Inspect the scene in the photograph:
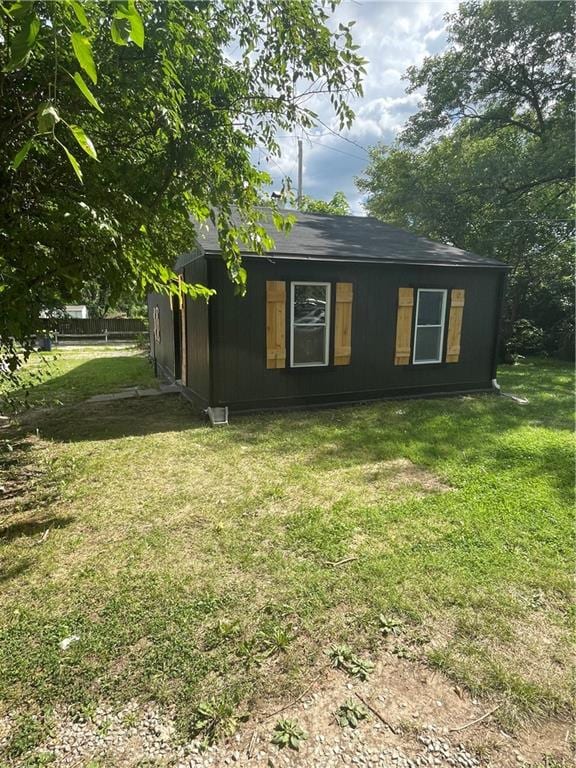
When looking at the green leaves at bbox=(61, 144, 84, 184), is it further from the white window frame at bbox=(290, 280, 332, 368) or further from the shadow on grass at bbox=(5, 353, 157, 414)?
the shadow on grass at bbox=(5, 353, 157, 414)

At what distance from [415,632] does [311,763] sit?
827mm

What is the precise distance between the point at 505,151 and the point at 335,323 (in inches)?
469

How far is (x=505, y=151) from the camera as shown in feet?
44.4

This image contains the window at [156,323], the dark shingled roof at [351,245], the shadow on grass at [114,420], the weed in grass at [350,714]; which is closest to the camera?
the weed in grass at [350,714]

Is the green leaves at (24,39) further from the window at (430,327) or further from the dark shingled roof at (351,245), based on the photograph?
the window at (430,327)

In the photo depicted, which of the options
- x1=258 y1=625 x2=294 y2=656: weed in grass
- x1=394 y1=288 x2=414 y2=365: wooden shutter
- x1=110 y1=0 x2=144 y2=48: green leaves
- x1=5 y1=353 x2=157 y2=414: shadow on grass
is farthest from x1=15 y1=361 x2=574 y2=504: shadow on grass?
x1=110 y1=0 x2=144 y2=48: green leaves

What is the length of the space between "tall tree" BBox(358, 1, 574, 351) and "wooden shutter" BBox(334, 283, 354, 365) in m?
9.47

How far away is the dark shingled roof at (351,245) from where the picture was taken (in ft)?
20.0

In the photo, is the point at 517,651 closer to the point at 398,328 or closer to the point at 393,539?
the point at 393,539

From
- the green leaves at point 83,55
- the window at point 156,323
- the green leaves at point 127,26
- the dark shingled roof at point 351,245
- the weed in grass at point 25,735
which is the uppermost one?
the dark shingled roof at point 351,245

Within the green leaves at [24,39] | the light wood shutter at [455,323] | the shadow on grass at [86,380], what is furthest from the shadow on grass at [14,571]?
the light wood shutter at [455,323]

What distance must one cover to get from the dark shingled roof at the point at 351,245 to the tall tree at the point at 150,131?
8.64ft

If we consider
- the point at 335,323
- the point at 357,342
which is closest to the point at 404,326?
the point at 357,342

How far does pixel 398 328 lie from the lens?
22.9ft
